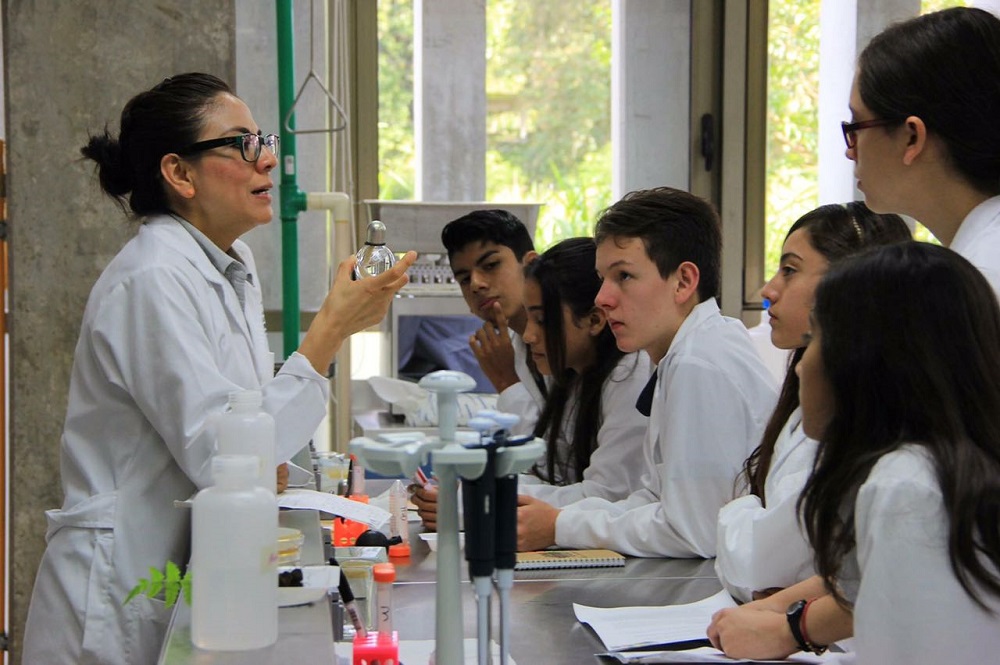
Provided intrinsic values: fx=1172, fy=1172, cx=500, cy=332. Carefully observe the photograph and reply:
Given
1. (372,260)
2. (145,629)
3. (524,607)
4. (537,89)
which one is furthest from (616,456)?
(537,89)

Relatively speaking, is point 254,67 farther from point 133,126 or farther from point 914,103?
point 914,103

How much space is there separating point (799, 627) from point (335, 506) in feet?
2.59

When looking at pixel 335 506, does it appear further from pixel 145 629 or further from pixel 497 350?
pixel 497 350

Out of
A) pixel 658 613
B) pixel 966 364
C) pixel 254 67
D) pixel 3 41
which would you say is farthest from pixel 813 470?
pixel 254 67

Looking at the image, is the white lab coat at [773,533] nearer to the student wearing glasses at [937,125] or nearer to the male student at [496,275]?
the student wearing glasses at [937,125]

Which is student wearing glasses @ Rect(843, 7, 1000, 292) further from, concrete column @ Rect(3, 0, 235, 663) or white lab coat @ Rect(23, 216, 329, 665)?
concrete column @ Rect(3, 0, 235, 663)

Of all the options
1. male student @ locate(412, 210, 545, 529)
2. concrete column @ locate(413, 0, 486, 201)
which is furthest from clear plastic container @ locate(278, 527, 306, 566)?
concrete column @ locate(413, 0, 486, 201)

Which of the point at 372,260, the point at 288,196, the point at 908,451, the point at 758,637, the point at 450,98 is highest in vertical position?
the point at 450,98

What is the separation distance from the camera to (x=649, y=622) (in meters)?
1.56

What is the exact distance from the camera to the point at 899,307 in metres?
1.24

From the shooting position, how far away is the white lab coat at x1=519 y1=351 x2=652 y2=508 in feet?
8.27

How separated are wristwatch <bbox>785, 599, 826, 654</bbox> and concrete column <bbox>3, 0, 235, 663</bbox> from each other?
6.74 feet

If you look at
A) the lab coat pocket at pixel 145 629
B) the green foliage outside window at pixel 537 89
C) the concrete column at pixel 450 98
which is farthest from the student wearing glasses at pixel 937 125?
the green foliage outside window at pixel 537 89

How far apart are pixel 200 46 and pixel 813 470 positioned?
2.08 metres
